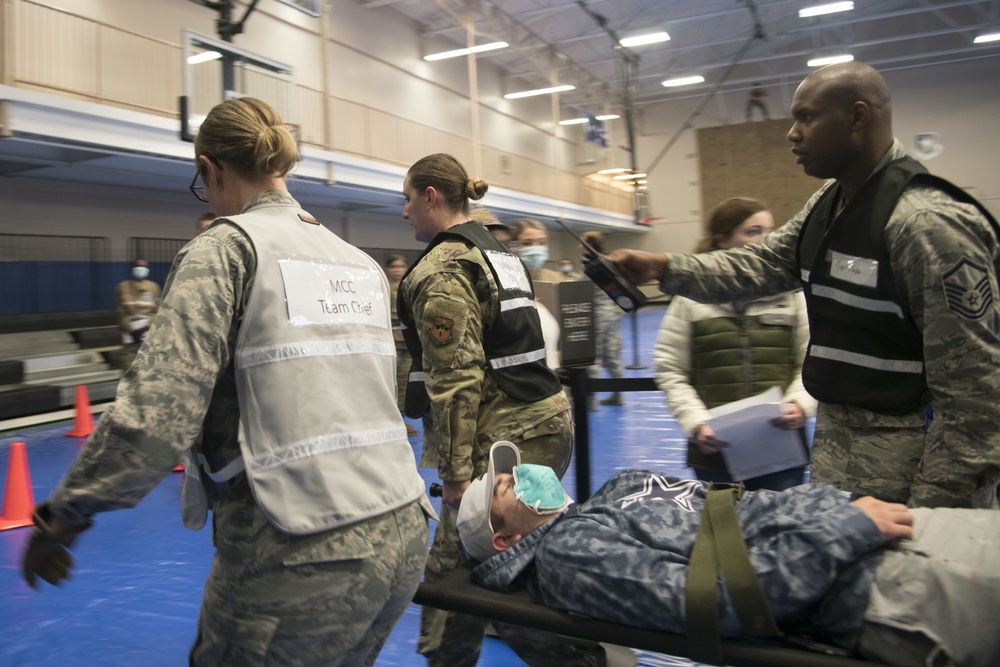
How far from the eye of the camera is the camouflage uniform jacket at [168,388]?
121cm

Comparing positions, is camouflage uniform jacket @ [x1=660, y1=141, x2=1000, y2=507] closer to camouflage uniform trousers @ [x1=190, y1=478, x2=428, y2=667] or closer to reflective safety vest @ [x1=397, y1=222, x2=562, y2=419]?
reflective safety vest @ [x1=397, y1=222, x2=562, y2=419]

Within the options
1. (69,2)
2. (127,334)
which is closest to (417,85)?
(69,2)

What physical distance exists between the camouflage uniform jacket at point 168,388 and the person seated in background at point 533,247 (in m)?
4.24

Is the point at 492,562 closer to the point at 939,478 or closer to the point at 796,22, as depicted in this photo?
the point at 939,478

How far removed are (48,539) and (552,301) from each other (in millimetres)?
1968

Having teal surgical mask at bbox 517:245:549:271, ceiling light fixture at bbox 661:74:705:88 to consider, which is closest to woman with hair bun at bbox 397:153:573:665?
teal surgical mask at bbox 517:245:549:271

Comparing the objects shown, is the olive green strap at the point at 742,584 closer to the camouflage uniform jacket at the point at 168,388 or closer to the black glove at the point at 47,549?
the camouflage uniform jacket at the point at 168,388

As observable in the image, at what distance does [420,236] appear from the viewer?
2527 millimetres

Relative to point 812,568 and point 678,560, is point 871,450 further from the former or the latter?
point 678,560

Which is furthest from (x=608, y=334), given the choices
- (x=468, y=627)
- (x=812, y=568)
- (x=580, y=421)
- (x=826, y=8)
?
(x=826, y=8)

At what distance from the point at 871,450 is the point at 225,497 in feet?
4.64

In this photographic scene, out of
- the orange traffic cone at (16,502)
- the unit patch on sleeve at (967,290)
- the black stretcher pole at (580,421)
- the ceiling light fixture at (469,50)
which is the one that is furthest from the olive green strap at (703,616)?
the ceiling light fixture at (469,50)

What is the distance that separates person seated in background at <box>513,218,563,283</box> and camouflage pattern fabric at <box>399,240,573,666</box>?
3.28m

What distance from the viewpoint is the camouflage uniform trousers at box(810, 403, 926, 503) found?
1.69 metres
